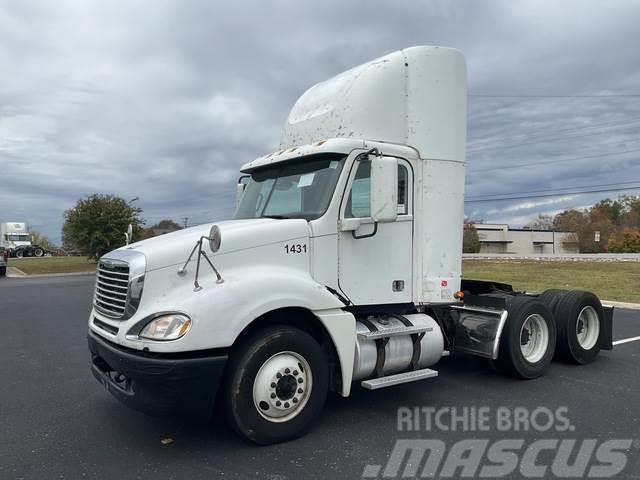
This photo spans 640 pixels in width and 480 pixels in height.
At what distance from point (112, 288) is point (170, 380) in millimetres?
1159

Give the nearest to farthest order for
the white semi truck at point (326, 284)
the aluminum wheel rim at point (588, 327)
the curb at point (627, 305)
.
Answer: the white semi truck at point (326, 284)
the aluminum wheel rim at point (588, 327)
the curb at point (627, 305)

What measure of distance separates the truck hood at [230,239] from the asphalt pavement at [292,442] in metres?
1.53

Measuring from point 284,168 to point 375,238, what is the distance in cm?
124

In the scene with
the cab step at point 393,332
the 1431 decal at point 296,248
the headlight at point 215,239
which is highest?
the headlight at point 215,239

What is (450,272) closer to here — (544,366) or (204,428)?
(544,366)

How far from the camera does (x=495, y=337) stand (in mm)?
6066

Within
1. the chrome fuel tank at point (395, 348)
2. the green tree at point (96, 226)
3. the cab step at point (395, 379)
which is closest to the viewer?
the cab step at point (395, 379)

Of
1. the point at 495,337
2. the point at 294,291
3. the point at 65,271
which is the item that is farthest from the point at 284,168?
the point at 65,271

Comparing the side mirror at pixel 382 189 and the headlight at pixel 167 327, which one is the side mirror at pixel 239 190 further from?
the headlight at pixel 167 327

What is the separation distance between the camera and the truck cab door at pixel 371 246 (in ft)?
16.8

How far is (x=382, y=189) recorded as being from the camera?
15.9 ft

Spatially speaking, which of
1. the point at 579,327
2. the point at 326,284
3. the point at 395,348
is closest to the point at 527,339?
the point at 579,327

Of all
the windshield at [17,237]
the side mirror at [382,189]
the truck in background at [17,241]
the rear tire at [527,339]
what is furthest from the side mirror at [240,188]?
the windshield at [17,237]

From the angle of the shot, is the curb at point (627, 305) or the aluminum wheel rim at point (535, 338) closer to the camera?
the aluminum wheel rim at point (535, 338)
